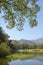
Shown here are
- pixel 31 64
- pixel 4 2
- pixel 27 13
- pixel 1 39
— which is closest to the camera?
pixel 4 2

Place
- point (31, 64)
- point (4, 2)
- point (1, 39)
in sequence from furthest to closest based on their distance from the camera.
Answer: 1. point (1, 39)
2. point (31, 64)
3. point (4, 2)

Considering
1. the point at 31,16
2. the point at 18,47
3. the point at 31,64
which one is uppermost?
the point at 31,16

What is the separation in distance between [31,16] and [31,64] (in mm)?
3854

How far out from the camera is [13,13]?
8203mm

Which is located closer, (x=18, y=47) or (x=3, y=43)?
(x=18, y=47)

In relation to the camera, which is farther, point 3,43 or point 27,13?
point 3,43

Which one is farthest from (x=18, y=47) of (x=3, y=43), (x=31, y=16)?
(x=31, y=16)

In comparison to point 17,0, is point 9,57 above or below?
below

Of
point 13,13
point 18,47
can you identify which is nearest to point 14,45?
point 18,47

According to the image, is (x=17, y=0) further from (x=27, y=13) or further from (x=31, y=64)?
(x=31, y=64)

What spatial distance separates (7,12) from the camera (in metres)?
8.11

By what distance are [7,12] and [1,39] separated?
6.54 metres

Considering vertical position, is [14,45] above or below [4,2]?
below

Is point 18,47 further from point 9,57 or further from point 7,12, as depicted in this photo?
point 7,12
